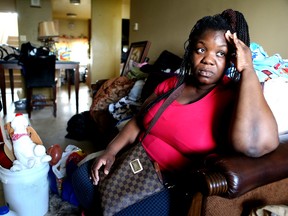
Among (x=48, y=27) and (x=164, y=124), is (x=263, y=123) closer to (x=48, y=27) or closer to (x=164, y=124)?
(x=164, y=124)

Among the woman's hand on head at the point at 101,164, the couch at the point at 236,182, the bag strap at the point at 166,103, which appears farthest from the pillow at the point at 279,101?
the woman's hand on head at the point at 101,164

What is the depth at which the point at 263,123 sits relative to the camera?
752 millimetres

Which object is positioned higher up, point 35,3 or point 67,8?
point 67,8

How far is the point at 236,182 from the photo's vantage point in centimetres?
70

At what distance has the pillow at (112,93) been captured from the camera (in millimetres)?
2410

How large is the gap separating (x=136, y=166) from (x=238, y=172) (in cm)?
38

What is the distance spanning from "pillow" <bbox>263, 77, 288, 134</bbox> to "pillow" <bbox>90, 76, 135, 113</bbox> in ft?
4.81

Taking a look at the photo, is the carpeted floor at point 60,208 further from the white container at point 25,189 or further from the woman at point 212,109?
the woman at point 212,109

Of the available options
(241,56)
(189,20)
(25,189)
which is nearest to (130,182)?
(241,56)

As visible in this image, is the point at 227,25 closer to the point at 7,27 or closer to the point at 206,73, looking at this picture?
the point at 206,73

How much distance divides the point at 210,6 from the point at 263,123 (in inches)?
77.3

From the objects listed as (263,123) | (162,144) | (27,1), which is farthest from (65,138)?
(27,1)

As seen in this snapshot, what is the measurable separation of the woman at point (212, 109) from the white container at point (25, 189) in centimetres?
39

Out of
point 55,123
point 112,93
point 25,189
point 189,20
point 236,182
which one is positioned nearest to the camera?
point 236,182
